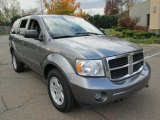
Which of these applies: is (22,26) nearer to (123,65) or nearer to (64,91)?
(64,91)

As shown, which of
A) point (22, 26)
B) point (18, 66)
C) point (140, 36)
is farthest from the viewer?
point (140, 36)

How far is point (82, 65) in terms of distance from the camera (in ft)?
11.4

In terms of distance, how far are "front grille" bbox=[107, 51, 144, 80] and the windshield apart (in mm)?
1337

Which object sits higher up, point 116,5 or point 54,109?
point 116,5

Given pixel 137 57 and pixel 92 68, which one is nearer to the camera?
pixel 92 68

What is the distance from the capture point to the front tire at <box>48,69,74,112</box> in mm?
3724

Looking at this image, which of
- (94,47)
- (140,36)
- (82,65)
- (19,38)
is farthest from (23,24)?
(140,36)

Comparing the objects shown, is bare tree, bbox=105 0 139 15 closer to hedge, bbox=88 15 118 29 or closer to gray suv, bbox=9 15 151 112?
hedge, bbox=88 15 118 29

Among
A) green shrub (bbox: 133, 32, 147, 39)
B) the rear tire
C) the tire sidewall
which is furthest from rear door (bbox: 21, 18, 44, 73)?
green shrub (bbox: 133, 32, 147, 39)

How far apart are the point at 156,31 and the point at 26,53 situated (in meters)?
13.9

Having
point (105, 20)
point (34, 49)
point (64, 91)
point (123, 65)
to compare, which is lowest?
point (64, 91)

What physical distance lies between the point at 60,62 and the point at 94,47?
25.3 inches

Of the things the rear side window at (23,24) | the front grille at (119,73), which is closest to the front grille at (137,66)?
the front grille at (119,73)

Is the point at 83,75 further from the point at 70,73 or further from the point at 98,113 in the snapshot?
the point at 98,113
